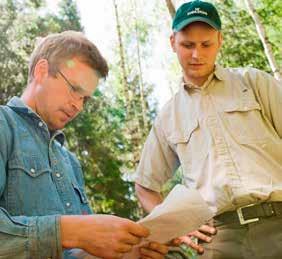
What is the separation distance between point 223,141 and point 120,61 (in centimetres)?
919

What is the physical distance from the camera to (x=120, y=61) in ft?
36.0

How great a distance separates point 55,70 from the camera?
5.36ft

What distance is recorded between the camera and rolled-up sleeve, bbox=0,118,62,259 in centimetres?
110

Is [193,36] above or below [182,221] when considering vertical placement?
above

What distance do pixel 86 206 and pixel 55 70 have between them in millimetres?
538

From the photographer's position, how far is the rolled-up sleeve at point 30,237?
1.10 metres

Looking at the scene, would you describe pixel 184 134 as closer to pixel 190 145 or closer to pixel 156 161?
pixel 190 145

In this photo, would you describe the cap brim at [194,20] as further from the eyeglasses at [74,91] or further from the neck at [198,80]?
the eyeglasses at [74,91]

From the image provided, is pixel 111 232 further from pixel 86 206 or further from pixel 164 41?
pixel 164 41

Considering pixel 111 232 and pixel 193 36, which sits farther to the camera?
pixel 193 36

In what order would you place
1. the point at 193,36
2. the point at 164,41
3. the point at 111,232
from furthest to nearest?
the point at 164,41
the point at 193,36
the point at 111,232

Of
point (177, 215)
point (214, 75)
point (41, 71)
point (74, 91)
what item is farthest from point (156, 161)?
point (177, 215)

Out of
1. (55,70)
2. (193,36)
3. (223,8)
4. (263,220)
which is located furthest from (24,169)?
(223,8)

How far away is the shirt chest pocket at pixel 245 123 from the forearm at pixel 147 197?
0.54 m
